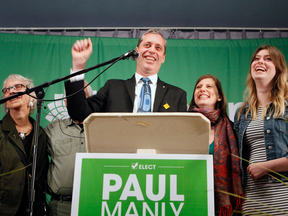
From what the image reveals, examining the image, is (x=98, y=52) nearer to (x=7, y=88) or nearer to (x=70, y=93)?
(x=7, y=88)

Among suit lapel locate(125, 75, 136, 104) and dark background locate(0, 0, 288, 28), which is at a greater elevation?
dark background locate(0, 0, 288, 28)

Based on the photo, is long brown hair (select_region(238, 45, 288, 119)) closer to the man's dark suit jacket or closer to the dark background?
the man's dark suit jacket

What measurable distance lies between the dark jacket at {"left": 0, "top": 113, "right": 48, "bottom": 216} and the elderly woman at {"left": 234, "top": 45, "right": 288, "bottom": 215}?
163cm

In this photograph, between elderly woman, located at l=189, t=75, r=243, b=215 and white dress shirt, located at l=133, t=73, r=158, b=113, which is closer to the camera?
elderly woman, located at l=189, t=75, r=243, b=215

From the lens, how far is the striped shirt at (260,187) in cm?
176

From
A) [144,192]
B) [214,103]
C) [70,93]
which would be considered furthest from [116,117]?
[214,103]

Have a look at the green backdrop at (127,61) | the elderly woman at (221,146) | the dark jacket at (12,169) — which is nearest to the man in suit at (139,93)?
the elderly woman at (221,146)

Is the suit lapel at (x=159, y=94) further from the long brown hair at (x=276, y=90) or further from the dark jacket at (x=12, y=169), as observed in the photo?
the dark jacket at (x=12, y=169)

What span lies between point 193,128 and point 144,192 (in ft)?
1.08

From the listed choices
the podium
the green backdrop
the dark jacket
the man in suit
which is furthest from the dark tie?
the green backdrop

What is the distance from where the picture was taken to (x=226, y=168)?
203 cm

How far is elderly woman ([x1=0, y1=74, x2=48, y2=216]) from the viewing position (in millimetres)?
2385

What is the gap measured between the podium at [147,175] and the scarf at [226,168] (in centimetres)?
66

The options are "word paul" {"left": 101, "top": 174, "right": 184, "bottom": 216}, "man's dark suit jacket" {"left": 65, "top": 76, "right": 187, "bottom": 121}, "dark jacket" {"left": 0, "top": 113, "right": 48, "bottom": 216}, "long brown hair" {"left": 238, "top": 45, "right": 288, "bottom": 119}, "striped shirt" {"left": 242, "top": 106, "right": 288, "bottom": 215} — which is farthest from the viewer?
"dark jacket" {"left": 0, "top": 113, "right": 48, "bottom": 216}
